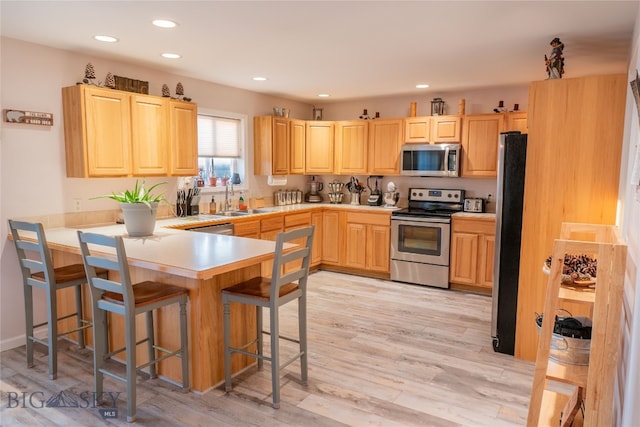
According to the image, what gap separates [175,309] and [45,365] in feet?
3.72

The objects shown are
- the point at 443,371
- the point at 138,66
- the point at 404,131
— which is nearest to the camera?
the point at 443,371

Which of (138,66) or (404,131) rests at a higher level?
(138,66)

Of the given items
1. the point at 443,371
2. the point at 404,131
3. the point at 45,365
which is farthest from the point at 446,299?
the point at 45,365

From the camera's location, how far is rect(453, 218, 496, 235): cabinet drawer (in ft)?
15.5

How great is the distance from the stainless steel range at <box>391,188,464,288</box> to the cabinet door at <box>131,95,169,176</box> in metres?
2.79

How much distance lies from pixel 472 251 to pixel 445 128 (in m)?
1.52

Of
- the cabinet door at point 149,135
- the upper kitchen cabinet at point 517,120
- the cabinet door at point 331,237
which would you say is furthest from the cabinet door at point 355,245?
the cabinet door at point 149,135

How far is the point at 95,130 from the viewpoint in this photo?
3.46 meters

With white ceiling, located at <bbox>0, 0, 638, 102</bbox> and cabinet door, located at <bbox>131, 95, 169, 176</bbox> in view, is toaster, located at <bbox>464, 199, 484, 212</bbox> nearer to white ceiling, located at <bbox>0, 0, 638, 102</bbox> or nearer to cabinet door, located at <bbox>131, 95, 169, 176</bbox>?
white ceiling, located at <bbox>0, 0, 638, 102</bbox>

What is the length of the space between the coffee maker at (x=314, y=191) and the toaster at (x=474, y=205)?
6.99ft

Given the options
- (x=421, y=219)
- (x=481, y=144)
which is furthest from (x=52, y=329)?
(x=481, y=144)

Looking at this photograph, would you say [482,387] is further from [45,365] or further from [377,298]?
[45,365]

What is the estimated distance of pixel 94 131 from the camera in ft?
11.3

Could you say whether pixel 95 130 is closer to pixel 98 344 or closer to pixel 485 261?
pixel 98 344
